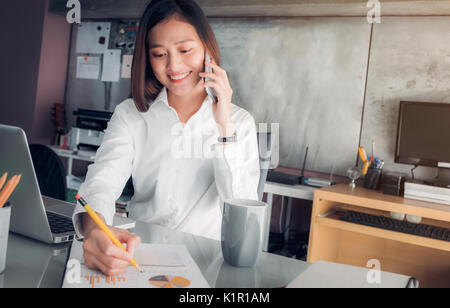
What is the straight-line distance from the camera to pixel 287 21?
2.99 meters

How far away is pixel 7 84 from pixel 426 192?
3.62m

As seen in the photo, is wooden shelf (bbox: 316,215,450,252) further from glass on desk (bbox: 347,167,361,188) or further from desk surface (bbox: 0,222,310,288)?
desk surface (bbox: 0,222,310,288)

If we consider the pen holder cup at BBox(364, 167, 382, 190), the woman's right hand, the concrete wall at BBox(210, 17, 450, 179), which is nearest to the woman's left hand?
the woman's right hand

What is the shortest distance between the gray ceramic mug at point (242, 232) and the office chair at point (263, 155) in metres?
0.70

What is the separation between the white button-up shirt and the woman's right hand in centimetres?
55

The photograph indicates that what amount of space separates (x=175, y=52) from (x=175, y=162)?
0.35 metres

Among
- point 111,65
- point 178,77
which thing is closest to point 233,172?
point 178,77

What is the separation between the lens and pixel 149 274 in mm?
675

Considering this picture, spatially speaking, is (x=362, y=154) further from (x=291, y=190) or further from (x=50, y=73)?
(x=50, y=73)

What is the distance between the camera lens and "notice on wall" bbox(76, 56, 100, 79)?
3828mm

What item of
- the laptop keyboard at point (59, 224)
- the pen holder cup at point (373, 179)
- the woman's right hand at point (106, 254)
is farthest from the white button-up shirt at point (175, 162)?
the pen holder cup at point (373, 179)

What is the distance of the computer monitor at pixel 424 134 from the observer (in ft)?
7.84
